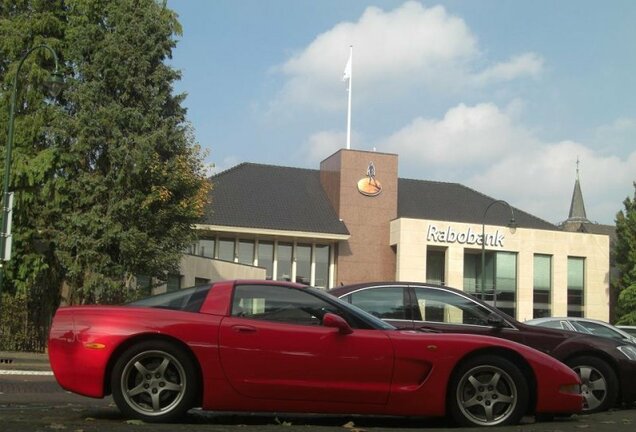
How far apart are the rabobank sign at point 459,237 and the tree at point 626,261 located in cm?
823

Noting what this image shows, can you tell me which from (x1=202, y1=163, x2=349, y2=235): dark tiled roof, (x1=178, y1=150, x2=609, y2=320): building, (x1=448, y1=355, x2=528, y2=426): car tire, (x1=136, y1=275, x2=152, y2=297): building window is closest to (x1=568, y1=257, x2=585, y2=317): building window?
(x1=178, y1=150, x2=609, y2=320): building

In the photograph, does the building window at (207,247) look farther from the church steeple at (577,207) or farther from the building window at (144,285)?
the church steeple at (577,207)

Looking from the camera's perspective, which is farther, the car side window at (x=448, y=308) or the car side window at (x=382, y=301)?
the car side window at (x=382, y=301)

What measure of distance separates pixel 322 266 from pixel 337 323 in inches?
2074

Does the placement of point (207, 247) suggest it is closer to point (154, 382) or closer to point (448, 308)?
point (448, 308)

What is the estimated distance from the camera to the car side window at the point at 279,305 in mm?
6582

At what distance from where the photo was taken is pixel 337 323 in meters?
6.39

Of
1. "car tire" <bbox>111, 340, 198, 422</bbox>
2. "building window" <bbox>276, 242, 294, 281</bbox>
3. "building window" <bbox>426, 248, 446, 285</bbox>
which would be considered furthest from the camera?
"building window" <bbox>426, 248, 446, 285</bbox>

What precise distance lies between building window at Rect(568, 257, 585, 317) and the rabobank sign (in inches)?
258

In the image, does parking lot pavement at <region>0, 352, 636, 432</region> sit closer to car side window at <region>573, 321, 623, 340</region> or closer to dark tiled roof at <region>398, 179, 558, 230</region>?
car side window at <region>573, 321, 623, 340</region>

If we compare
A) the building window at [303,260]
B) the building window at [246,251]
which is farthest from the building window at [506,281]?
the building window at [246,251]

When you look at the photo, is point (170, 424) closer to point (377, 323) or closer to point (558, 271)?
point (377, 323)

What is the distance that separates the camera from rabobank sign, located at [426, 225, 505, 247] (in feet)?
189

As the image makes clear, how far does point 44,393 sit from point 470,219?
175ft
